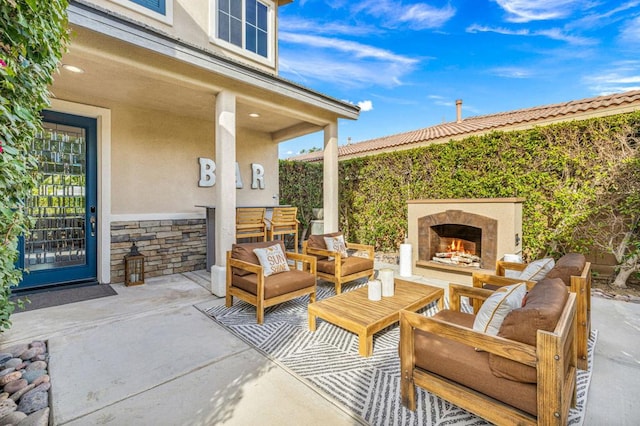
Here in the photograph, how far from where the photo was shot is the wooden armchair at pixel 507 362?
1399 mm

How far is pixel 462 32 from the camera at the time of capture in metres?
7.79

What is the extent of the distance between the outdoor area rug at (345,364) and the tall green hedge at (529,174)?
8.09 feet

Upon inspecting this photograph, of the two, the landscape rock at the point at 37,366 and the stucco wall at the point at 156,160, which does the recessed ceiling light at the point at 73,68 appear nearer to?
the stucco wall at the point at 156,160

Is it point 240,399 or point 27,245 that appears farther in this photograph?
point 27,245

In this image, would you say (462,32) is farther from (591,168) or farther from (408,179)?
(591,168)

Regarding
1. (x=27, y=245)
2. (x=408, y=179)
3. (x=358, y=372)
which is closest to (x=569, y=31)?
(x=408, y=179)

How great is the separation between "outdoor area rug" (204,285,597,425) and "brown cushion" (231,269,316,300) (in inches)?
12.6

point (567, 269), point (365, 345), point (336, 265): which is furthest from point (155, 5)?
point (567, 269)

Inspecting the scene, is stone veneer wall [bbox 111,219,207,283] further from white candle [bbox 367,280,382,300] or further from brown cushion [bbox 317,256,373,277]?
white candle [bbox 367,280,382,300]

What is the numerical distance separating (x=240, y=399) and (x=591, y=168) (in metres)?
5.80

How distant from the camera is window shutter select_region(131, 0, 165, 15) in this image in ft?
16.1

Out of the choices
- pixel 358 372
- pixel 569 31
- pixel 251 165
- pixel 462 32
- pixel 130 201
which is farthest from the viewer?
pixel 462 32

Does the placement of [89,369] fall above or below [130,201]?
below

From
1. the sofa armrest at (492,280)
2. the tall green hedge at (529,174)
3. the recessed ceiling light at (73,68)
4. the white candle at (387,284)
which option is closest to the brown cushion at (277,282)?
the white candle at (387,284)
